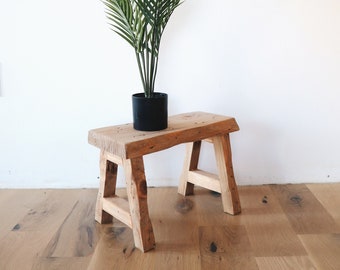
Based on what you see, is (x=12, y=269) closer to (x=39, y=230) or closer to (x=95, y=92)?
(x=39, y=230)

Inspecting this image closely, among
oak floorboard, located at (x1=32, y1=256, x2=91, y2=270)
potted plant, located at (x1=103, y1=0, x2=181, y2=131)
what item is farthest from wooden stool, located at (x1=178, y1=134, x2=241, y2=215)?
oak floorboard, located at (x1=32, y1=256, x2=91, y2=270)

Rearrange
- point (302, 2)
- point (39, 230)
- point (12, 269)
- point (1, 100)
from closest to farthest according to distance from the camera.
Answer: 1. point (12, 269)
2. point (39, 230)
3. point (302, 2)
4. point (1, 100)

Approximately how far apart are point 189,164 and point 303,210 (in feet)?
1.74

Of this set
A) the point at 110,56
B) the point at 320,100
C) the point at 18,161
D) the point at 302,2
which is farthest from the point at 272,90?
the point at 18,161

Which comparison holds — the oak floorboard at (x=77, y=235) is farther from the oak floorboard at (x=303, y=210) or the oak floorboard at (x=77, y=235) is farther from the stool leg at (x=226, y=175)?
the oak floorboard at (x=303, y=210)

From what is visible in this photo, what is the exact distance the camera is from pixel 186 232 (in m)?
1.41

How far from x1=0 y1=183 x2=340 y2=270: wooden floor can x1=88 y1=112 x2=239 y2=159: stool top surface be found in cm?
35

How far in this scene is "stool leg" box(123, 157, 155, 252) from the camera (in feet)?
4.15

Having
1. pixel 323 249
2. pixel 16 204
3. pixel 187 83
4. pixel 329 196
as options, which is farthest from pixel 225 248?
pixel 16 204

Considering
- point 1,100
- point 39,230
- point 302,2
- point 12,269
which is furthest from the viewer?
point 1,100

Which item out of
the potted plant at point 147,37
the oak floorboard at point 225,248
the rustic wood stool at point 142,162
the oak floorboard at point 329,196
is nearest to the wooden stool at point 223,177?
→ the rustic wood stool at point 142,162

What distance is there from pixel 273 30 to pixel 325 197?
807 millimetres

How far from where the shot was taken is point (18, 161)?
6.06ft

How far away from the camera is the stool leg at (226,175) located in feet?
5.02
